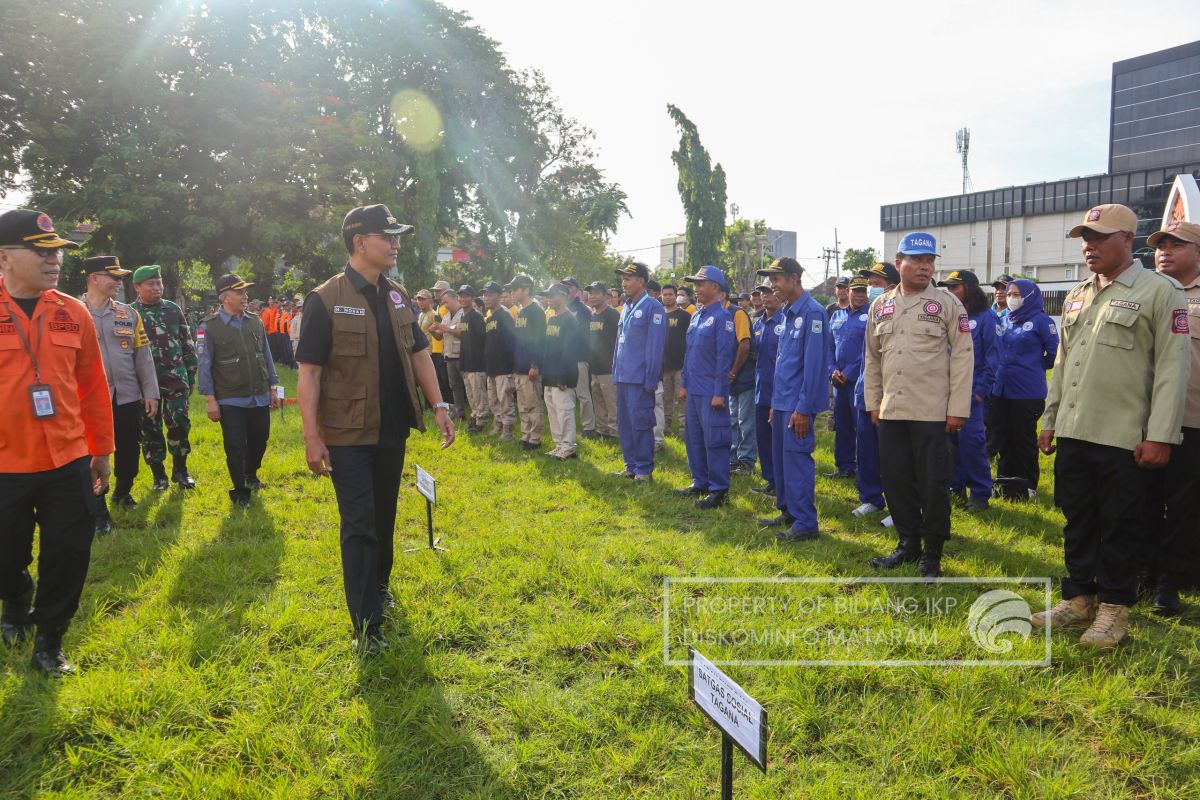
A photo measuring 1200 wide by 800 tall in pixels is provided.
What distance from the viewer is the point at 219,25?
23.5 m

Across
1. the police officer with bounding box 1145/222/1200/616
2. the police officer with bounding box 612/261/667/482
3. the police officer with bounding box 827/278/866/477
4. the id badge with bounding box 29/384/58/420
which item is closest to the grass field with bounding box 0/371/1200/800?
the police officer with bounding box 1145/222/1200/616

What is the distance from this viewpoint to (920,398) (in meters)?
4.58

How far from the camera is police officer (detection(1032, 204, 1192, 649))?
350 cm

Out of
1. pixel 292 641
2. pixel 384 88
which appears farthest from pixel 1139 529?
pixel 384 88

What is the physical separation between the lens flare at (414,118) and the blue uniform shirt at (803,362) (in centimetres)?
2740

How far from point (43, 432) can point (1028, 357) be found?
789cm

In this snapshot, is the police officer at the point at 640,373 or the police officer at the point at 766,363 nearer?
the police officer at the point at 766,363

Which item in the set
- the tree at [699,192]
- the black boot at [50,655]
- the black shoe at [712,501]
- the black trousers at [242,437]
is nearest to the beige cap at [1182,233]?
the black shoe at [712,501]

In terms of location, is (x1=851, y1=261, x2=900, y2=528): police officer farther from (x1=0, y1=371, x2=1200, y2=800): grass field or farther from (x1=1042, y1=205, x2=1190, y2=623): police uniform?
(x1=1042, y1=205, x2=1190, y2=623): police uniform

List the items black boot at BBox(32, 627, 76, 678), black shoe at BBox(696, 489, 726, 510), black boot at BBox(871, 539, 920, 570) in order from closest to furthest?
black boot at BBox(32, 627, 76, 678), black boot at BBox(871, 539, 920, 570), black shoe at BBox(696, 489, 726, 510)

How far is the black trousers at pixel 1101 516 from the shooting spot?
3559mm

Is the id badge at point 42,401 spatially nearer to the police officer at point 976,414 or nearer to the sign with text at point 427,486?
the sign with text at point 427,486

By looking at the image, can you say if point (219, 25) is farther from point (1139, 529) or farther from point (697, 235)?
point (1139, 529)

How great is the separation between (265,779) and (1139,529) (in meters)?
4.37
